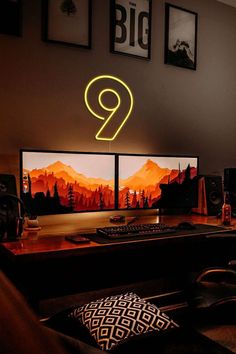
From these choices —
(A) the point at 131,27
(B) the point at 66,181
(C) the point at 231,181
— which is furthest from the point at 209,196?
(A) the point at 131,27

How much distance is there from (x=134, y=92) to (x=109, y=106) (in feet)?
0.94

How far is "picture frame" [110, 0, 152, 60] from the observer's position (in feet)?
9.24

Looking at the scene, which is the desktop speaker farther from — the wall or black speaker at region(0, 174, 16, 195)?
black speaker at region(0, 174, 16, 195)

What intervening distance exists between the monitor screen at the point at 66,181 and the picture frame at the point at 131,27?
38.2 inches

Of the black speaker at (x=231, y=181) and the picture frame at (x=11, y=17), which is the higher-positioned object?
the picture frame at (x=11, y=17)

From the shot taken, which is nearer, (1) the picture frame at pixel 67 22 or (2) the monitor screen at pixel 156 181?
(1) the picture frame at pixel 67 22

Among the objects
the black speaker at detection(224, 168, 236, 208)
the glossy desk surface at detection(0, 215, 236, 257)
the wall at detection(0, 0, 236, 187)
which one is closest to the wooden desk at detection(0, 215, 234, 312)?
the glossy desk surface at detection(0, 215, 236, 257)

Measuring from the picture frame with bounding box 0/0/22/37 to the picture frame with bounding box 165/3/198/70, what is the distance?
134 cm

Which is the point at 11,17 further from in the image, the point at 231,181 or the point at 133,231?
the point at 231,181

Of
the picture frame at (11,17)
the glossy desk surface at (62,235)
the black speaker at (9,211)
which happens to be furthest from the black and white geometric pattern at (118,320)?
the picture frame at (11,17)

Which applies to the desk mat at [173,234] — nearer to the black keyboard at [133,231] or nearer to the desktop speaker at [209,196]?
the black keyboard at [133,231]

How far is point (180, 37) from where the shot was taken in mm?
3197

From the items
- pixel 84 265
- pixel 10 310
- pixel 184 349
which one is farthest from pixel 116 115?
pixel 10 310

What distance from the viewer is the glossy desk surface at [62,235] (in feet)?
5.78
